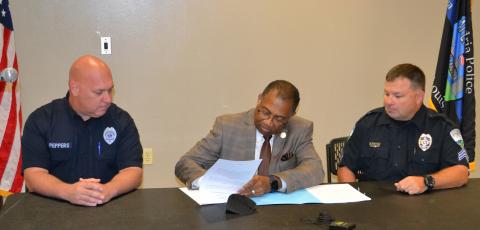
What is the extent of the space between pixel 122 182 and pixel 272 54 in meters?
2.29

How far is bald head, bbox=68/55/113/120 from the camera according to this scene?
2355 mm

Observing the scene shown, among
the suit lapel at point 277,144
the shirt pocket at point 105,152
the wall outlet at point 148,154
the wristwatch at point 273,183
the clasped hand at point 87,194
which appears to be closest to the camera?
the clasped hand at point 87,194

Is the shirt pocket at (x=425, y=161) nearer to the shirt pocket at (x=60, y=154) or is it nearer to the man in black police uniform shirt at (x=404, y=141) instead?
the man in black police uniform shirt at (x=404, y=141)

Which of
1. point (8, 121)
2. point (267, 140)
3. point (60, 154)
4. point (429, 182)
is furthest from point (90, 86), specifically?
point (429, 182)

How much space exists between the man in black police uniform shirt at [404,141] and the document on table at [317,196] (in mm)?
467

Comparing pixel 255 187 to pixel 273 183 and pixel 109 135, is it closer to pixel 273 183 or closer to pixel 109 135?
pixel 273 183

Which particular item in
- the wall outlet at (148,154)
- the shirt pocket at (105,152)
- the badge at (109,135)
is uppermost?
the badge at (109,135)

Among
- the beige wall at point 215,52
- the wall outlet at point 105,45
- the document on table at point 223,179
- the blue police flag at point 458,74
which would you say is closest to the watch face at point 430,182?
the document on table at point 223,179

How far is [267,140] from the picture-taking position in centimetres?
257

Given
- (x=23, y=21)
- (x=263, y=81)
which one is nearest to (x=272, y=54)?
(x=263, y=81)

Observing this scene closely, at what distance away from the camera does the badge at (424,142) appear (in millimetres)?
2643

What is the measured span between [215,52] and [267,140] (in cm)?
165

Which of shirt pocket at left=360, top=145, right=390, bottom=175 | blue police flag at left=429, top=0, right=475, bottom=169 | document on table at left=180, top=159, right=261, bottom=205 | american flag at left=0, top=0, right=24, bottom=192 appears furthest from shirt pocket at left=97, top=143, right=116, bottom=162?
blue police flag at left=429, top=0, right=475, bottom=169

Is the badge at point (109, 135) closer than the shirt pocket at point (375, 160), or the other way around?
the badge at point (109, 135)
